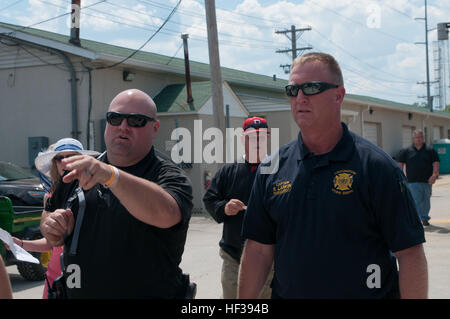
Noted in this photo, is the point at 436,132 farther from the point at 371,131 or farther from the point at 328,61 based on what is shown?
the point at 328,61

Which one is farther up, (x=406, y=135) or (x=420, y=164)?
(x=406, y=135)

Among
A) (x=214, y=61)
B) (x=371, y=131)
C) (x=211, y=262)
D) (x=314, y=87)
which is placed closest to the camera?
(x=314, y=87)

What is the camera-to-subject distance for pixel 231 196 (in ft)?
15.9

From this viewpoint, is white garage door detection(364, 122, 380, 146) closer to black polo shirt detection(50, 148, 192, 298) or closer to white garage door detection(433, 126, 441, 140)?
white garage door detection(433, 126, 441, 140)

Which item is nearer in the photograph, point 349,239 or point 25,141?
point 349,239

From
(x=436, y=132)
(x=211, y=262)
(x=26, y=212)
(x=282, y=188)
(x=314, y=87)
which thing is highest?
(x=436, y=132)

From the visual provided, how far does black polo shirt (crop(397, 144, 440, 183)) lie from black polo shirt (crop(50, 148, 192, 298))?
382 inches

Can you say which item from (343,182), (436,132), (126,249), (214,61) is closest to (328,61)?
(343,182)

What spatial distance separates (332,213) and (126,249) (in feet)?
3.32

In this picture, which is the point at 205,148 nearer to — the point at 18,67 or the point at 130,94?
the point at 18,67

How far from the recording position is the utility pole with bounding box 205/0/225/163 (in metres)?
13.7
